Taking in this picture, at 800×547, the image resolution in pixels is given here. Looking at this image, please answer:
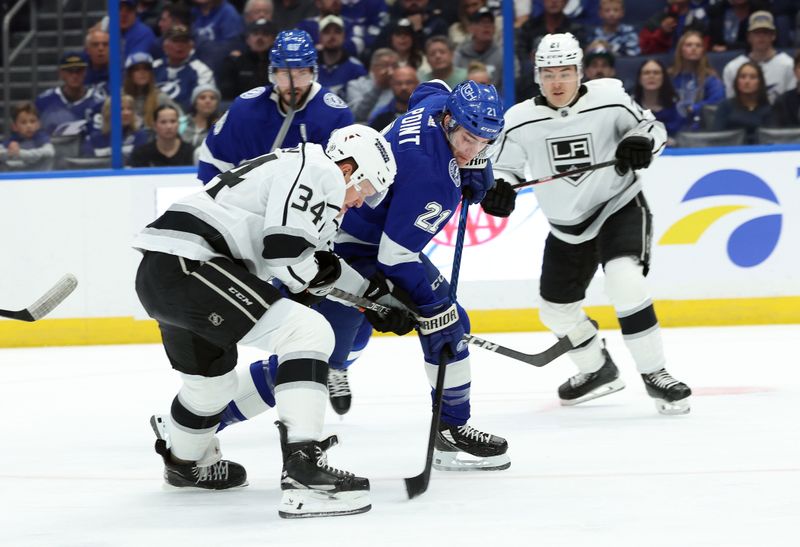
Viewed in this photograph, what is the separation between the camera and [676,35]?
255 inches

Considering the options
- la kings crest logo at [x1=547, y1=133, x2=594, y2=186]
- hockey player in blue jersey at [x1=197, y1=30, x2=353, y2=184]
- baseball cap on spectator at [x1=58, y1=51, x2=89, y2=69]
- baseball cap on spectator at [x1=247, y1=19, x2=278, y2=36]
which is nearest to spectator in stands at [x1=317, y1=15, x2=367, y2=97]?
baseball cap on spectator at [x1=247, y1=19, x2=278, y2=36]

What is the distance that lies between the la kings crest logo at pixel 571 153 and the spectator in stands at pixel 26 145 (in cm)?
326

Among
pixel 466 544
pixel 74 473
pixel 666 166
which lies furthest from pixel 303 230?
pixel 666 166

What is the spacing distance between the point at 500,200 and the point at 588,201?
34 centimetres

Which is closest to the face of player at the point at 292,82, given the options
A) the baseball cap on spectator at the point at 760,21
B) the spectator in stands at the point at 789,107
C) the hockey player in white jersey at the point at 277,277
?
the hockey player in white jersey at the point at 277,277

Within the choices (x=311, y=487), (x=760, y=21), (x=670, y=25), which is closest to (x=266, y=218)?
(x=311, y=487)

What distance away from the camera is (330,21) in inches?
261

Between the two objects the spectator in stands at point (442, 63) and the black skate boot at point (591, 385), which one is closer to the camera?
the black skate boot at point (591, 385)

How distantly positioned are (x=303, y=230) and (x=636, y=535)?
0.91 meters

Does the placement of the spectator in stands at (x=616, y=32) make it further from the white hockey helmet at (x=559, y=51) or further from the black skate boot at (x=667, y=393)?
Result: the black skate boot at (x=667, y=393)

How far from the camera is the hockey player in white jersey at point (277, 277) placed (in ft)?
8.46

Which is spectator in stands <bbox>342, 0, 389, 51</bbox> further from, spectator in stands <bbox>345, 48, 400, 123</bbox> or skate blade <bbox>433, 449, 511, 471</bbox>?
skate blade <bbox>433, 449, 511, 471</bbox>

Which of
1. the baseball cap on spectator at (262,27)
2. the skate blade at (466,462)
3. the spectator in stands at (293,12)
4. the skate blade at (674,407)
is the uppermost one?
the spectator in stands at (293,12)

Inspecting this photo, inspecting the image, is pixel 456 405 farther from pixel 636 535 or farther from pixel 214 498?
pixel 636 535
